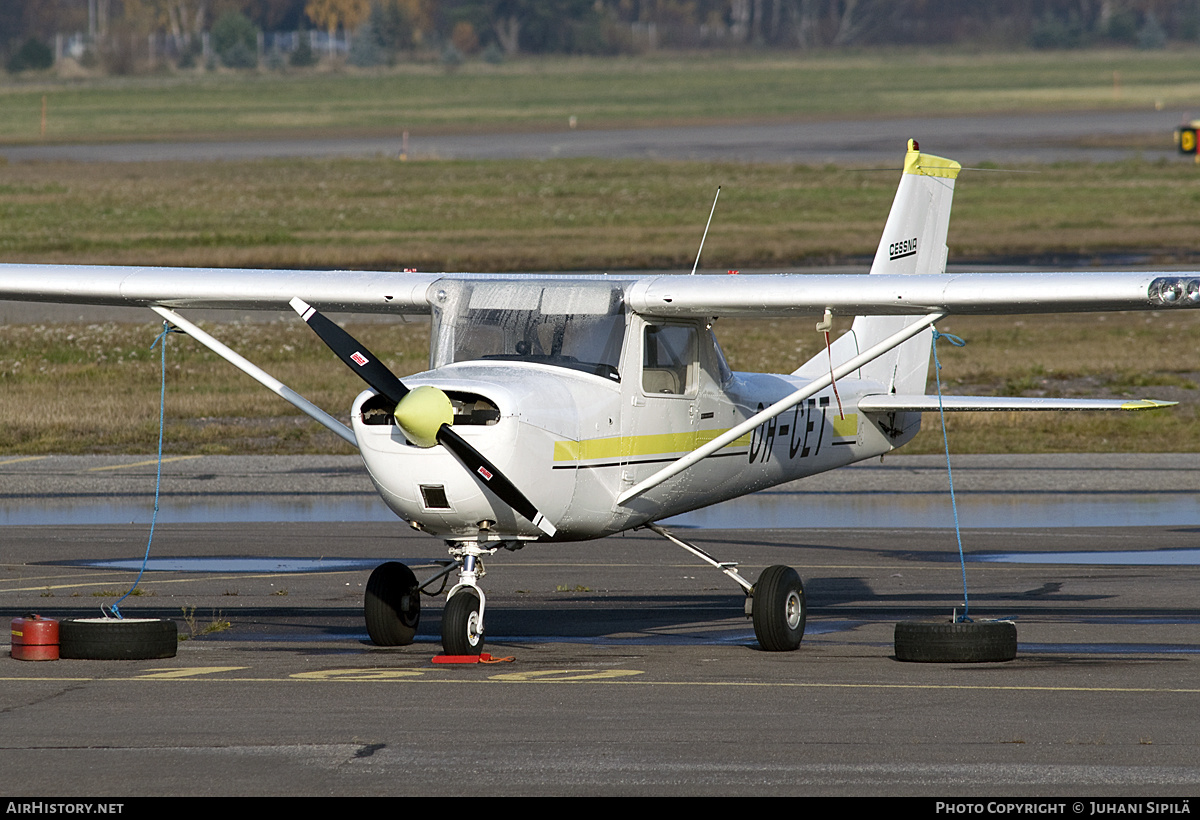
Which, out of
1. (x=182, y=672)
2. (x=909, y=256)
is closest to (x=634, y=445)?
(x=182, y=672)

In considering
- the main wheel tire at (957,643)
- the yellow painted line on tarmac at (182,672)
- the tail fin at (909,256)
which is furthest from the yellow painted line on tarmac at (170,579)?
the main wheel tire at (957,643)

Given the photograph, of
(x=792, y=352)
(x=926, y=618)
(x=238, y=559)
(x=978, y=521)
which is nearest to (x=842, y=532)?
(x=978, y=521)

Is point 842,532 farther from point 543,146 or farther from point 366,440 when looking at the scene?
point 543,146

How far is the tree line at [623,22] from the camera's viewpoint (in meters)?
168

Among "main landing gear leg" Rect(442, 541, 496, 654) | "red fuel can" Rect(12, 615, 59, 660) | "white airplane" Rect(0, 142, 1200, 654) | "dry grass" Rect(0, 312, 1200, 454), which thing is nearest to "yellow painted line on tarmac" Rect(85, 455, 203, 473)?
"dry grass" Rect(0, 312, 1200, 454)

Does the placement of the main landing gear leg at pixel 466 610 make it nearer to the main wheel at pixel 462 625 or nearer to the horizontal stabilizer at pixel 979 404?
the main wheel at pixel 462 625

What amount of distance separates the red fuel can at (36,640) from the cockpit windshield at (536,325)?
112 inches

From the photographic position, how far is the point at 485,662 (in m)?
10.7

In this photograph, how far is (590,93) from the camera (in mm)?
124062

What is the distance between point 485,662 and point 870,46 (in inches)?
6800

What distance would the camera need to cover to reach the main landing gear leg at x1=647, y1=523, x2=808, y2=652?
11.3m

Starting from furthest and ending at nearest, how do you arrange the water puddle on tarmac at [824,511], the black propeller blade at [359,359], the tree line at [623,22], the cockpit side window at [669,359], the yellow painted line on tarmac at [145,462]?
1. the tree line at [623,22]
2. the yellow painted line on tarmac at [145,462]
3. the water puddle on tarmac at [824,511]
4. the cockpit side window at [669,359]
5. the black propeller blade at [359,359]

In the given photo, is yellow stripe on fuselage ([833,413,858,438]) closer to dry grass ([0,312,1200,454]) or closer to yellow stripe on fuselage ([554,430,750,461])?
yellow stripe on fuselage ([554,430,750,461])

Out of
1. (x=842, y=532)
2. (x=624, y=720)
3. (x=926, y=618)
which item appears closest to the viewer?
(x=624, y=720)
